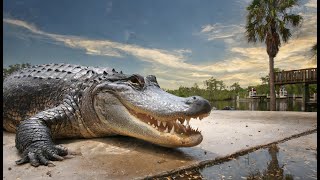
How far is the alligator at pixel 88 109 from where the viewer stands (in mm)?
3285

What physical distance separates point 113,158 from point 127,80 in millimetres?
1298

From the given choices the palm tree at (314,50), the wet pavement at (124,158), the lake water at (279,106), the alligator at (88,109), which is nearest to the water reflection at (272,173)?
the wet pavement at (124,158)

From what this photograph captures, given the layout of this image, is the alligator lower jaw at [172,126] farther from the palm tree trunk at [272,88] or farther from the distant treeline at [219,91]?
the distant treeline at [219,91]

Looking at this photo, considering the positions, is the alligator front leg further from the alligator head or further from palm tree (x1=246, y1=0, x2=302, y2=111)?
palm tree (x1=246, y1=0, x2=302, y2=111)

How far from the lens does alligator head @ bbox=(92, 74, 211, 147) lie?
3.13 meters

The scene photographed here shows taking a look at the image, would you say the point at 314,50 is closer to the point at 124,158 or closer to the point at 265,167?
the point at 265,167

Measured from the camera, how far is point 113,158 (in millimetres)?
3387

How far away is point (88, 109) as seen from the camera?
4414 millimetres

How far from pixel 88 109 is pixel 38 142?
1030 mm

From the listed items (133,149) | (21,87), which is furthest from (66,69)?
(133,149)

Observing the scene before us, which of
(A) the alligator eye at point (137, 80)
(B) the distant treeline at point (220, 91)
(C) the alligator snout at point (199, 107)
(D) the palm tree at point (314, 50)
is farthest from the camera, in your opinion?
(B) the distant treeline at point (220, 91)

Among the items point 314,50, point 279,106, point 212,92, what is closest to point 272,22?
point 314,50

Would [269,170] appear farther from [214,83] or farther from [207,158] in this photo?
[214,83]

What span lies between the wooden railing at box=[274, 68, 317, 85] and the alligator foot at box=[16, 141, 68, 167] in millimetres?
24019
